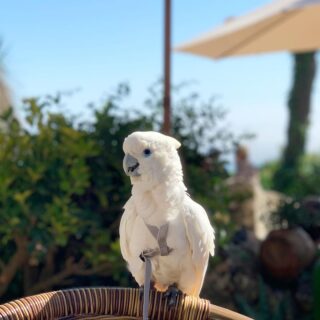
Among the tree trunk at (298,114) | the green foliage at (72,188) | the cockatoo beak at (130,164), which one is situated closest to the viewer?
the cockatoo beak at (130,164)

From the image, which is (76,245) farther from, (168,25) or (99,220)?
(168,25)

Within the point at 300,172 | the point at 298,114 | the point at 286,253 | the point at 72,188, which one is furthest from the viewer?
the point at 298,114

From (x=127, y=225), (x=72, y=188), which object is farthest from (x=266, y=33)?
(x=127, y=225)

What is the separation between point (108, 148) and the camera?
3.16 metres

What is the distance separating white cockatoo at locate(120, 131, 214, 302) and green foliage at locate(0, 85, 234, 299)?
1.43 meters

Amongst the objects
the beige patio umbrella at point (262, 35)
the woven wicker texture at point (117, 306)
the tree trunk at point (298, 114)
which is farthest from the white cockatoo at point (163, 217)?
the tree trunk at point (298, 114)

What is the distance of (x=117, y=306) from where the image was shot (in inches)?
45.8

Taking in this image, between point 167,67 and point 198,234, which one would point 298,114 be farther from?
point 198,234

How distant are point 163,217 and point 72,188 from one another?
153 centimetres

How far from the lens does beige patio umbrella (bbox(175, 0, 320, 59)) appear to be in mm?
3963

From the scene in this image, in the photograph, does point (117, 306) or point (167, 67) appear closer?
point (117, 306)

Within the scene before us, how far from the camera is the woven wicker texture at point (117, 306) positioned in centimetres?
113

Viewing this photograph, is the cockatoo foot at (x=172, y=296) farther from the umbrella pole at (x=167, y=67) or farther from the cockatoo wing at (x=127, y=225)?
the umbrella pole at (x=167, y=67)

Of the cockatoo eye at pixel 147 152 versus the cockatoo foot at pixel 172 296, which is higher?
the cockatoo eye at pixel 147 152
